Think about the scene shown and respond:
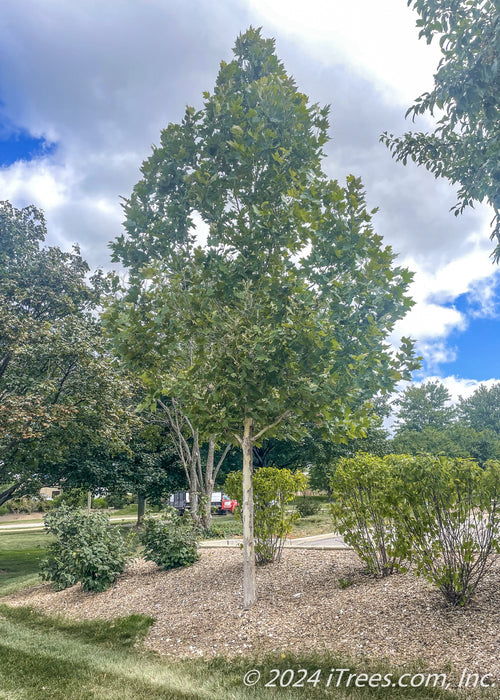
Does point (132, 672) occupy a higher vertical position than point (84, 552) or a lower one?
lower

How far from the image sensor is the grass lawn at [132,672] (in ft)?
12.5

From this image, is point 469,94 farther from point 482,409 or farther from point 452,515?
point 482,409

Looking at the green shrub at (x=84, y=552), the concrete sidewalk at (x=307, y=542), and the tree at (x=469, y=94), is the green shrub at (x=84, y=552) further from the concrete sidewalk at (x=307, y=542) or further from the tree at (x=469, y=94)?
the tree at (x=469, y=94)

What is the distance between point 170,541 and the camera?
→ 8.88m

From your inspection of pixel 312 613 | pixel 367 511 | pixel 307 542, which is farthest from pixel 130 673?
pixel 307 542

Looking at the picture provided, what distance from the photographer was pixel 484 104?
21.4 ft

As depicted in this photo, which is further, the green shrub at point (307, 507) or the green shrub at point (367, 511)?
the green shrub at point (307, 507)

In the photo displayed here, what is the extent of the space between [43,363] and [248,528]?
32.9 ft

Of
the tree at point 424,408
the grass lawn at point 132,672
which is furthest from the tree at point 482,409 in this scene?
the grass lawn at point 132,672

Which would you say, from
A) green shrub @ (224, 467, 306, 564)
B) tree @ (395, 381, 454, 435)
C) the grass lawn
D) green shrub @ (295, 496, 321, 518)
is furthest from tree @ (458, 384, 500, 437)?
the grass lawn

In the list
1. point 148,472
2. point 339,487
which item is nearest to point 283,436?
point 339,487

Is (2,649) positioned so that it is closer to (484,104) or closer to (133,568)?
(133,568)

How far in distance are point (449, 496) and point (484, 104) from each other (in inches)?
227

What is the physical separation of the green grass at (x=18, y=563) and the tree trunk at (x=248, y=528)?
5422mm
